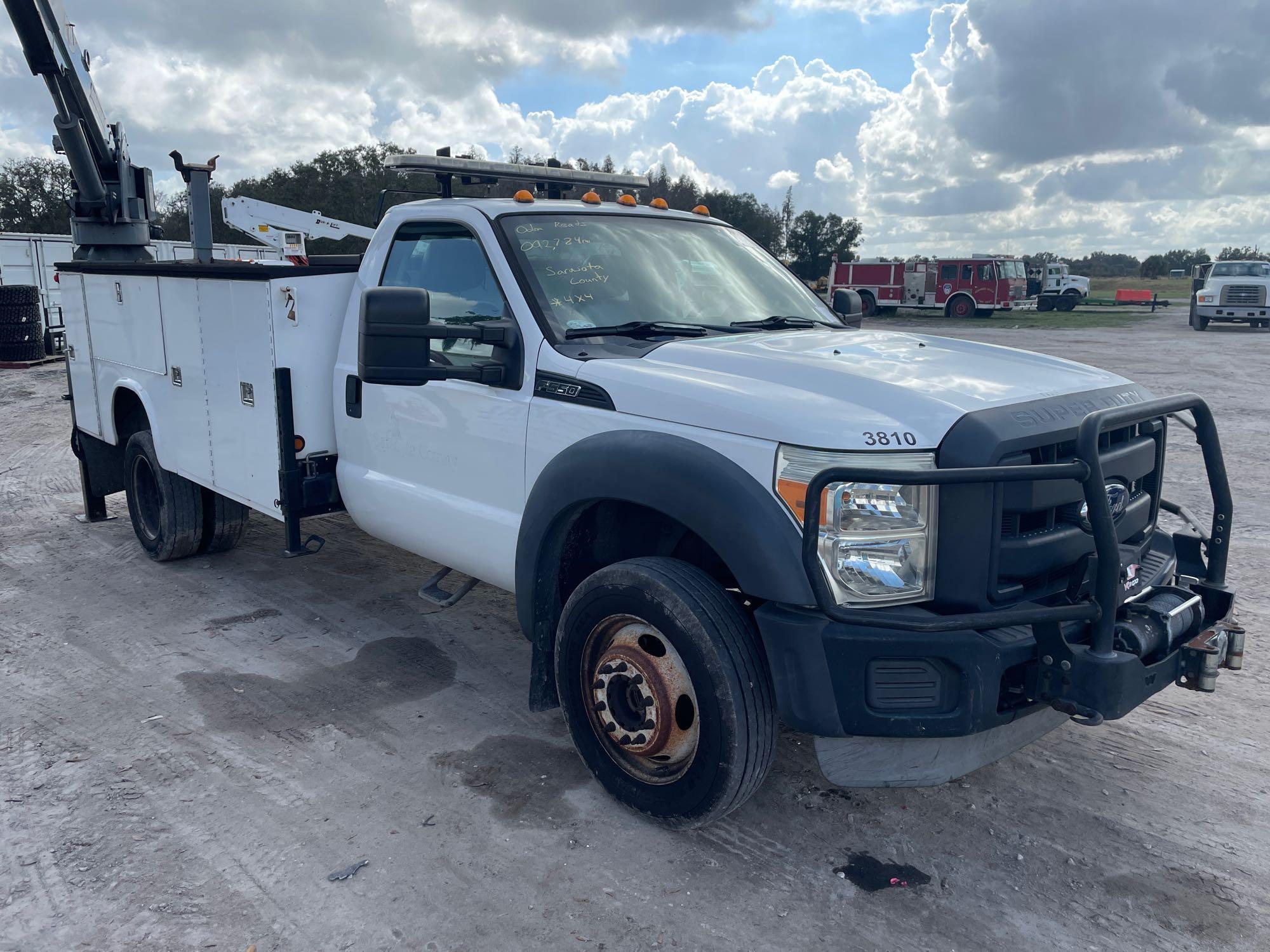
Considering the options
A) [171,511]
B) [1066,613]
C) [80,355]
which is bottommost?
[171,511]

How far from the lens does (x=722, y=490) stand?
284 centimetres

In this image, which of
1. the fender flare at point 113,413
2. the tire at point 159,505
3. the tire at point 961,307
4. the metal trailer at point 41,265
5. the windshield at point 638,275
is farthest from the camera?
the tire at point 961,307

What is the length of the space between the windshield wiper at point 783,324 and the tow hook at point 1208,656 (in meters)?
1.89

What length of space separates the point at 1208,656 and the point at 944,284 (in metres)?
35.9

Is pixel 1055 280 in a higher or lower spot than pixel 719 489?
higher

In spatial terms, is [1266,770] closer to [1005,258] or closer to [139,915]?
[139,915]

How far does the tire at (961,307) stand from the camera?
36.5 m

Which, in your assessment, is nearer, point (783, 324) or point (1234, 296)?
point (783, 324)

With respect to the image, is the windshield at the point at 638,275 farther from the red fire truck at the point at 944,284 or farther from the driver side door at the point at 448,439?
the red fire truck at the point at 944,284

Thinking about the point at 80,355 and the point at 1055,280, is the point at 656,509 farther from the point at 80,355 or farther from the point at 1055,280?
the point at 1055,280

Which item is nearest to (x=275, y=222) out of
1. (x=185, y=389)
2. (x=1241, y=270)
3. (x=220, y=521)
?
(x=220, y=521)

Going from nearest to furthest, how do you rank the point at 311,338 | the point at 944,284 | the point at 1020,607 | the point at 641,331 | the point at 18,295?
1. the point at 1020,607
2. the point at 641,331
3. the point at 311,338
4. the point at 18,295
5. the point at 944,284

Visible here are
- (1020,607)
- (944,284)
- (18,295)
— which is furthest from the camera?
(944,284)

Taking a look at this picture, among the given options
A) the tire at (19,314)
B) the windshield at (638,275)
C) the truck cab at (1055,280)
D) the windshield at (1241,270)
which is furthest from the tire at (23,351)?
the truck cab at (1055,280)
